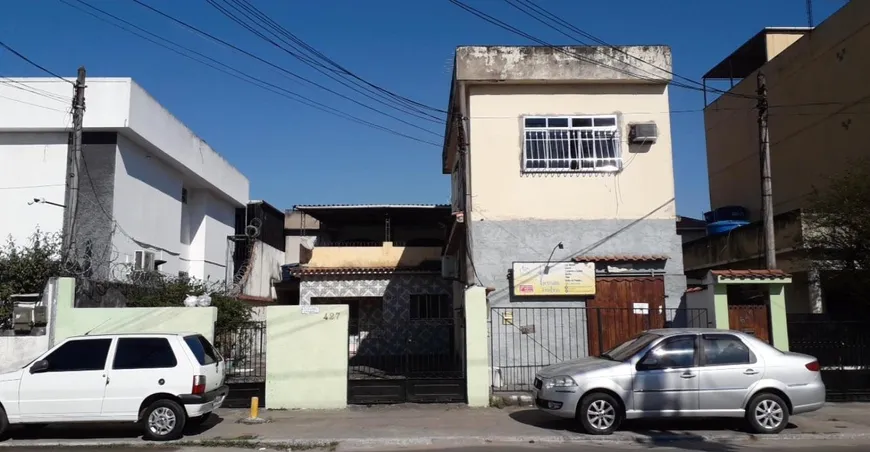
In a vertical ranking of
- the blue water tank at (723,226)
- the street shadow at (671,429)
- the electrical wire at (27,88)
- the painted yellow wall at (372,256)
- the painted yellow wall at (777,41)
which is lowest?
the street shadow at (671,429)

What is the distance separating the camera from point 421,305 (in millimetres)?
20578

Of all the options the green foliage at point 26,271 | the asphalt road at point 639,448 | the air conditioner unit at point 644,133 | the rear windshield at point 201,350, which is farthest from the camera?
the air conditioner unit at point 644,133

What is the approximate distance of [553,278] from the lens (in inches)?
547

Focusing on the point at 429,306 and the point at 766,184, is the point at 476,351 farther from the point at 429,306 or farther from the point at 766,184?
the point at 429,306

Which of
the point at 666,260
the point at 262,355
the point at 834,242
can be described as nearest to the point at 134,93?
the point at 262,355

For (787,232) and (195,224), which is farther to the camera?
(195,224)

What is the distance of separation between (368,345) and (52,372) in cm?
1060

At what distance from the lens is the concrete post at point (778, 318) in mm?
12375

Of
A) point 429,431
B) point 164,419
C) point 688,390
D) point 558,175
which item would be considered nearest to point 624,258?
point 558,175

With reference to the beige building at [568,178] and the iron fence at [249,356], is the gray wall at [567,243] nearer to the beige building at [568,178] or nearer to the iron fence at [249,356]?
the beige building at [568,178]

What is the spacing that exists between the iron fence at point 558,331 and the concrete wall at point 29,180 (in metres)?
12.5

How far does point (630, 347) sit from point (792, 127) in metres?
17.2

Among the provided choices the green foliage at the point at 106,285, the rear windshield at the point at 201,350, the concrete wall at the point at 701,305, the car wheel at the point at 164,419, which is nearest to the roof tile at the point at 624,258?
the concrete wall at the point at 701,305

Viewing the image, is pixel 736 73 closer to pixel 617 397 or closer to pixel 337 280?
pixel 337 280
